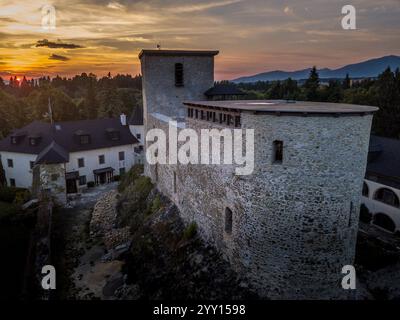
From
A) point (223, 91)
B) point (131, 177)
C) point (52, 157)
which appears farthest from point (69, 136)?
point (223, 91)

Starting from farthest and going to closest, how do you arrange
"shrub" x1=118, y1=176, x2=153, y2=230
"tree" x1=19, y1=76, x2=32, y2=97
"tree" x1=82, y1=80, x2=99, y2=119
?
"tree" x1=19, y1=76, x2=32, y2=97 < "tree" x1=82, y1=80, x2=99, y2=119 < "shrub" x1=118, y1=176, x2=153, y2=230

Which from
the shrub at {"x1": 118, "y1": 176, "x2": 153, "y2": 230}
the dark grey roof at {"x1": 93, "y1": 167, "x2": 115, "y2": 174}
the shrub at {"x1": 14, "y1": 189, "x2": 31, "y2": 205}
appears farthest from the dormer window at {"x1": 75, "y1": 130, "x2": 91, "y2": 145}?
the shrub at {"x1": 118, "y1": 176, "x2": 153, "y2": 230}

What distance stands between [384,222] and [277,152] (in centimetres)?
1624

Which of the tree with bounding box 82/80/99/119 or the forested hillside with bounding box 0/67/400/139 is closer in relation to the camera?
the forested hillside with bounding box 0/67/400/139

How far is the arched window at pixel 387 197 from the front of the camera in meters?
23.5

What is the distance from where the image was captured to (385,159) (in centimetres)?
2555

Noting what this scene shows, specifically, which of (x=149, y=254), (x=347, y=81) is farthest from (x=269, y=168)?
(x=347, y=81)

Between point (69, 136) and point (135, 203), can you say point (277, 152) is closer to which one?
point (135, 203)

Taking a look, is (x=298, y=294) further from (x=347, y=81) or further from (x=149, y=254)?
(x=347, y=81)

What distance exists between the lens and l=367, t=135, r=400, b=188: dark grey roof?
24062 mm

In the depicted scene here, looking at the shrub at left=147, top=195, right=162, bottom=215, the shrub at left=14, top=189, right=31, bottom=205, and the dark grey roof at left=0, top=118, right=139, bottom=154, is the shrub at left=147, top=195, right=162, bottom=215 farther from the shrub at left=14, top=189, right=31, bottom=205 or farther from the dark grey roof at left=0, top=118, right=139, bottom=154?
the dark grey roof at left=0, top=118, right=139, bottom=154

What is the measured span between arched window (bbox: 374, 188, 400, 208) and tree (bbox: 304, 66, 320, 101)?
27.5 metres

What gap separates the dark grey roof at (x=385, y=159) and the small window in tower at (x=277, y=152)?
15.0m

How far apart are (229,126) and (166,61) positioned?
14.1 metres
